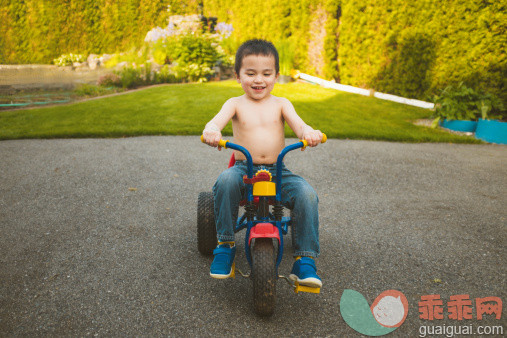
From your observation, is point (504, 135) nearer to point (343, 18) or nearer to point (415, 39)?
point (415, 39)

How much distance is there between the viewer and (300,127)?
198cm

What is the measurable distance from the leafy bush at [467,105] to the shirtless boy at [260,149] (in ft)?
16.3

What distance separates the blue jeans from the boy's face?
51cm

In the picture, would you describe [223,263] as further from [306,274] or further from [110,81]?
[110,81]

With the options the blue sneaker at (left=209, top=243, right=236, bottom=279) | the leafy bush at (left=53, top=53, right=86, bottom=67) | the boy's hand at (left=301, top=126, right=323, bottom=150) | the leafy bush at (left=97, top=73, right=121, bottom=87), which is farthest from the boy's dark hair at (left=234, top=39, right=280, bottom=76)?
the leafy bush at (left=53, top=53, right=86, bottom=67)

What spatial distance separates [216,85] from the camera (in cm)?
866

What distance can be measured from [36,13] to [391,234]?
551 inches

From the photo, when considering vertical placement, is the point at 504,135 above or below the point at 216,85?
below

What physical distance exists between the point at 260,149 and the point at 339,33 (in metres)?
8.22

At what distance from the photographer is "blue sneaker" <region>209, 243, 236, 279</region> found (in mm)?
1731

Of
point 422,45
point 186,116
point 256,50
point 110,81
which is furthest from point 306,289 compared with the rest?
point 110,81

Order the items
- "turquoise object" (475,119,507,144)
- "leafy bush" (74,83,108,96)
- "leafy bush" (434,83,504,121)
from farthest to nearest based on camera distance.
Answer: "leafy bush" (74,83,108,96), "leafy bush" (434,83,504,121), "turquoise object" (475,119,507,144)

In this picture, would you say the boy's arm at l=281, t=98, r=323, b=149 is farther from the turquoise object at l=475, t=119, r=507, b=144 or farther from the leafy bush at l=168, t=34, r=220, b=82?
the leafy bush at l=168, t=34, r=220, b=82

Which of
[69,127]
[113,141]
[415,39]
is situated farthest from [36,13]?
[415,39]
